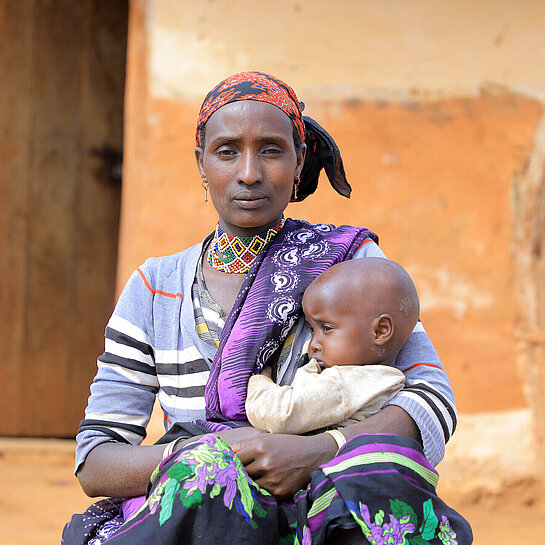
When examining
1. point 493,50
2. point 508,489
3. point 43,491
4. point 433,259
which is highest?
point 493,50

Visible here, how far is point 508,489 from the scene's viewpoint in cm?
448

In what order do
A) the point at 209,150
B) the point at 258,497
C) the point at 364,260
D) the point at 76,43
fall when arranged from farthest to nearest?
the point at 76,43 → the point at 209,150 → the point at 364,260 → the point at 258,497

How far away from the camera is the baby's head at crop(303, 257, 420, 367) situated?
2.01m

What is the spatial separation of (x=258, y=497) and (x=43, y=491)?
3478 mm

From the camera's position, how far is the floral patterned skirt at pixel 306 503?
170 cm

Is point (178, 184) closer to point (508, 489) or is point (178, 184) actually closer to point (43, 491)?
point (43, 491)

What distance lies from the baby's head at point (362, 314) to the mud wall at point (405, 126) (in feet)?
8.08

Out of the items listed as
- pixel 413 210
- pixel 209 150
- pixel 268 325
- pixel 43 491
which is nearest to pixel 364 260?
pixel 268 325

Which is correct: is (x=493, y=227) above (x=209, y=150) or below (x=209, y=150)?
below

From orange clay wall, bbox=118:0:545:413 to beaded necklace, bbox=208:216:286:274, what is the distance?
2103 mm

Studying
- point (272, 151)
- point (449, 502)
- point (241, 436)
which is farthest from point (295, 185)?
point (449, 502)

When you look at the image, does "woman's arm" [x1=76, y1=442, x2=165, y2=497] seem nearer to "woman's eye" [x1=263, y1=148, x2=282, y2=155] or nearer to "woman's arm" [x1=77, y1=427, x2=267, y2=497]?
"woman's arm" [x1=77, y1=427, x2=267, y2=497]

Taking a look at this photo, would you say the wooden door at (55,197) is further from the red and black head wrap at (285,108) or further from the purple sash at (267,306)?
the purple sash at (267,306)

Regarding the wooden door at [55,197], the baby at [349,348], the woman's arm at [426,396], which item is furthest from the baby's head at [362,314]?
the wooden door at [55,197]
